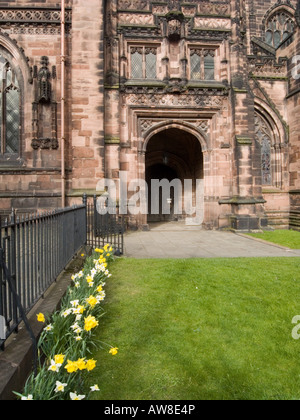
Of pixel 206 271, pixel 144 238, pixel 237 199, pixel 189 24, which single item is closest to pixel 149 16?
pixel 189 24

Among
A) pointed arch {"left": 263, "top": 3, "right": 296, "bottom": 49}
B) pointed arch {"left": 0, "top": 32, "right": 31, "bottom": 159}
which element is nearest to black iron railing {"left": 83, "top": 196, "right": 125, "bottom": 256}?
pointed arch {"left": 0, "top": 32, "right": 31, "bottom": 159}

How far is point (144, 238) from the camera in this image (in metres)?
9.83

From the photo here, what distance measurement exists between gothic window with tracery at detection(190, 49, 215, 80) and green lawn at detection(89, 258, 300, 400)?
10.1m

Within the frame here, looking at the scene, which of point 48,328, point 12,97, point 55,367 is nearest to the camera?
point 55,367

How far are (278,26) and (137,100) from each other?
1456cm

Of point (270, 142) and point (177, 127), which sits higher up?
point (177, 127)

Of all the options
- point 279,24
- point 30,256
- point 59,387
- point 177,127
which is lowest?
point 59,387

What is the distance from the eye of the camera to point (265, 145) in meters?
14.6

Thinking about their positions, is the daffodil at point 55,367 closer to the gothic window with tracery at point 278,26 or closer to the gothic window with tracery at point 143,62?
the gothic window with tracery at point 143,62

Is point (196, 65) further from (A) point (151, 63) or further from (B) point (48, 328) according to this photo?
(B) point (48, 328)

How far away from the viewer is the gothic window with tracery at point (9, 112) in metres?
11.2

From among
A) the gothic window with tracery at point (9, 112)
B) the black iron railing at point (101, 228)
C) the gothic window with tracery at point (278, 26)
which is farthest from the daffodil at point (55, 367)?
the gothic window with tracery at point (278, 26)

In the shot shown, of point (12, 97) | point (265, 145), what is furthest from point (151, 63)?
point (265, 145)

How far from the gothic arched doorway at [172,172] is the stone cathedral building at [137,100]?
2.93 metres
